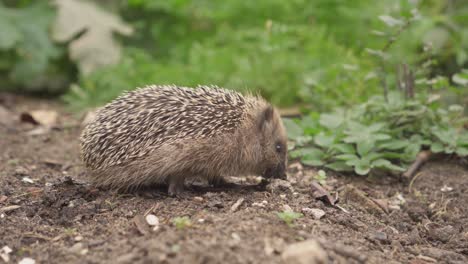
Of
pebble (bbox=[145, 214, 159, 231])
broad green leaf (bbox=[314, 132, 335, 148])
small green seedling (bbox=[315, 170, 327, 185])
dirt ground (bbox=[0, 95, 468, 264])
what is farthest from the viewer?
broad green leaf (bbox=[314, 132, 335, 148])

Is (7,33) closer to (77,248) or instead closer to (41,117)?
(41,117)

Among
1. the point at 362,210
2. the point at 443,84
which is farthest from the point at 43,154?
the point at 443,84

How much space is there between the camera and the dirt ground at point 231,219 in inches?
184

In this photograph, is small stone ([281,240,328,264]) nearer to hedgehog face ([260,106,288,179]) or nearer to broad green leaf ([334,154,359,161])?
hedgehog face ([260,106,288,179])

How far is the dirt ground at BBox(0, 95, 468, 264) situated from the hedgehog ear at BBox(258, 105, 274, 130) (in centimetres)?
73

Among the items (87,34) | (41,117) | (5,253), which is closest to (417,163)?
(5,253)

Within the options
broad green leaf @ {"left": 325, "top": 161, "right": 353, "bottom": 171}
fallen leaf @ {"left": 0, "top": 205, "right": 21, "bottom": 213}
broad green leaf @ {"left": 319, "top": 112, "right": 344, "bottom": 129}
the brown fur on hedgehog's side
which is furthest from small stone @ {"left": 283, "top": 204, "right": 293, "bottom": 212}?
fallen leaf @ {"left": 0, "top": 205, "right": 21, "bottom": 213}

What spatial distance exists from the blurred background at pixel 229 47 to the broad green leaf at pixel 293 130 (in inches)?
33.4

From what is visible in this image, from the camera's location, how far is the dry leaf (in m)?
11.7

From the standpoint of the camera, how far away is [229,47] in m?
10.5

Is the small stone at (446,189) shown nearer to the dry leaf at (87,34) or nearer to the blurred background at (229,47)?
the blurred background at (229,47)

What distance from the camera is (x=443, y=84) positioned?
7637 millimetres

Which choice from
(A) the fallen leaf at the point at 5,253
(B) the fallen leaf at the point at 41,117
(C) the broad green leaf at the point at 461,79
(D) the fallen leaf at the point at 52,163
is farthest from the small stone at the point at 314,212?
(B) the fallen leaf at the point at 41,117

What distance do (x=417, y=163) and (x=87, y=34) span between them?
7.30 metres
